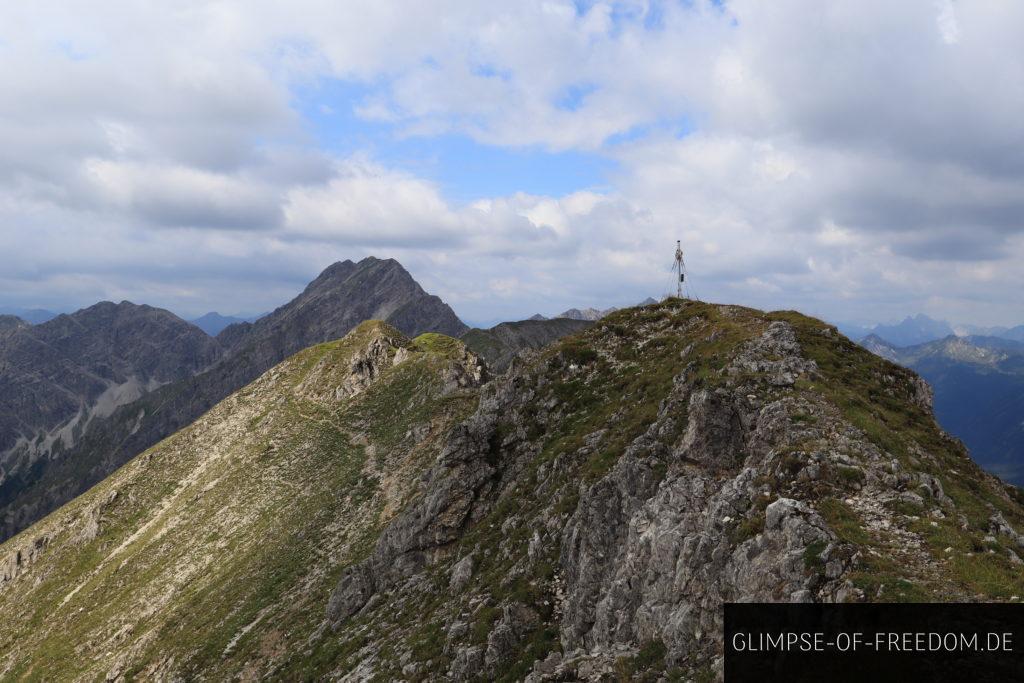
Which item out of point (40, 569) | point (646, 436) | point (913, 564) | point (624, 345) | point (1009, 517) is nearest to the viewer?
point (913, 564)

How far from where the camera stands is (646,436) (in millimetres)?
31062

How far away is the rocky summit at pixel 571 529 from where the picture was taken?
1962cm

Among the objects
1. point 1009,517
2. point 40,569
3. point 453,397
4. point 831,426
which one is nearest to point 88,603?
point 40,569

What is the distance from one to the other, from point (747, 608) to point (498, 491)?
26064 millimetres

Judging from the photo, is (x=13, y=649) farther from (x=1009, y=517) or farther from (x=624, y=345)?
(x=1009, y=517)

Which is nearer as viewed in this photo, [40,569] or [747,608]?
[747,608]

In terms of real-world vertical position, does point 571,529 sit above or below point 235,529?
above

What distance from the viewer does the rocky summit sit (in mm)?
19625

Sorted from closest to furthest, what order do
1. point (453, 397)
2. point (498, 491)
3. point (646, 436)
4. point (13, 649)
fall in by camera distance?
point (646, 436), point (498, 491), point (13, 649), point (453, 397)

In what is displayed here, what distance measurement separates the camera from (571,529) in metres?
29.4

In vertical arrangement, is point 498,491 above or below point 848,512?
below

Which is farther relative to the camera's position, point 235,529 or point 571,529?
point 235,529

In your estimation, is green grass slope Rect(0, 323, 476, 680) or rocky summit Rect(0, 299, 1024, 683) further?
green grass slope Rect(0, 323, 476, 680)

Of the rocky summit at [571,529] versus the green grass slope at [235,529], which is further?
the green grass slope at [235,529]
